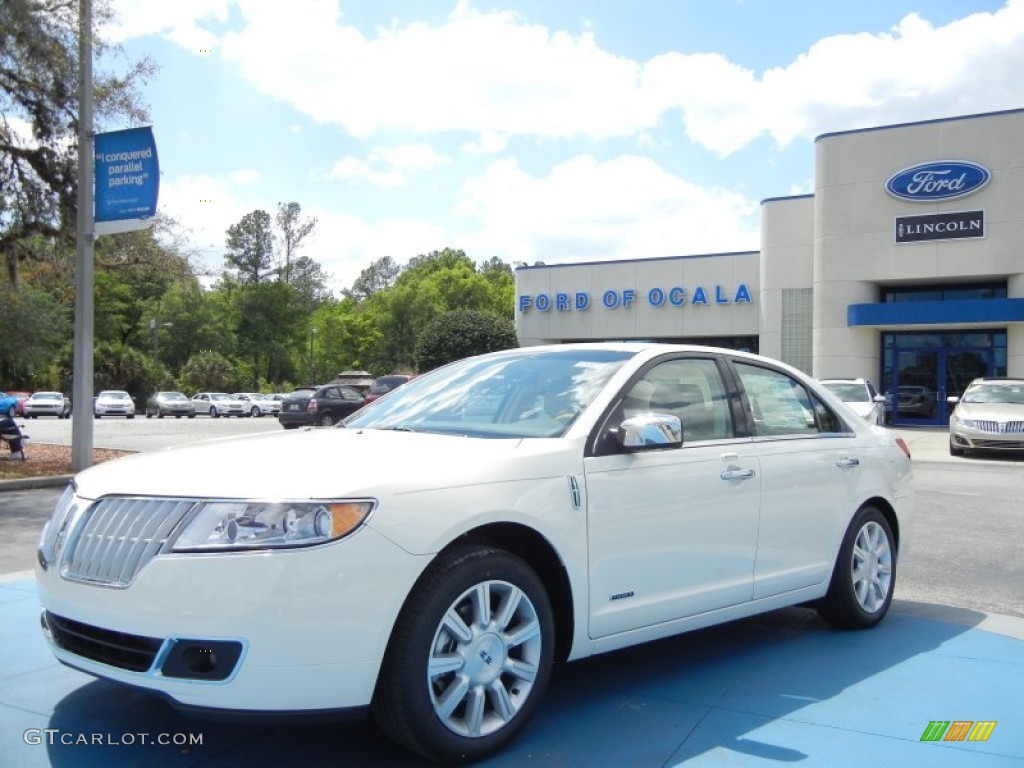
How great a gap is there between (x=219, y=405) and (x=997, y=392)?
144 feet

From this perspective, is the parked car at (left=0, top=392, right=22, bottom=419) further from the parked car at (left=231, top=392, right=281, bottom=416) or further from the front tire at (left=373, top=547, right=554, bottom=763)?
the front tire at (left=373, top=547, right=554, bottom=763)

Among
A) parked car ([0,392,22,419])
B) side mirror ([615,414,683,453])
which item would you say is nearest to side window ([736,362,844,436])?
side mirror ([615,414,683,453])

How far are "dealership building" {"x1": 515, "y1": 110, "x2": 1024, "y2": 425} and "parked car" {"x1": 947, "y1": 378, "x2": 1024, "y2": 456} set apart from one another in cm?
924

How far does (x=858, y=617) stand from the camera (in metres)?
5.41

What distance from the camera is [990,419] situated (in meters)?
18.8

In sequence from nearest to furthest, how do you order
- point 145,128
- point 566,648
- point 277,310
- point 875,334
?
point 566,648 → point 145,128 → point 875,334 → point 277,310

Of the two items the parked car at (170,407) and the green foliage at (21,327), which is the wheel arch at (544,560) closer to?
the green foliage at (21,327)

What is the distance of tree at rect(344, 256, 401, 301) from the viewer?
113 meters

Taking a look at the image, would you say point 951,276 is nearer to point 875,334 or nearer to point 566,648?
point 875,334

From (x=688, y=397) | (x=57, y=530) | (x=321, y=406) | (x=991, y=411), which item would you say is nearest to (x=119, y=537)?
(x=57, y=530)

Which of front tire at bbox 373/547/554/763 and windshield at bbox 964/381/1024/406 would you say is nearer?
front tire at bbox 373/547/554/763

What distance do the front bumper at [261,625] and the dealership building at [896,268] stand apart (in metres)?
29.5

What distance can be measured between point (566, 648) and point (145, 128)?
492 inches

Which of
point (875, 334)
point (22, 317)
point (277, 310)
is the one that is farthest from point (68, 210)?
point (277, 310)
